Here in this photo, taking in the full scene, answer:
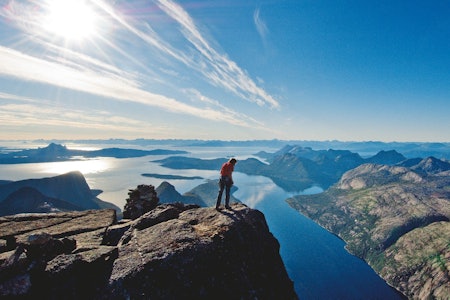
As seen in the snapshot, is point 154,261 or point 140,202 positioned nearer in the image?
point 154,261

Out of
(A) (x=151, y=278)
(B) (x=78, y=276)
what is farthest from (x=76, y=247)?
(A) (x=151, y=278)

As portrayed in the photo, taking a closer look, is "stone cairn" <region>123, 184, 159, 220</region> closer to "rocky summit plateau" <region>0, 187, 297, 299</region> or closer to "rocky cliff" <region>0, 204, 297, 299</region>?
"rocky summit plateau" <region>0, 187, 297, 299</region>

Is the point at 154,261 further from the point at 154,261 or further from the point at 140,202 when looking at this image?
the point at 140,202

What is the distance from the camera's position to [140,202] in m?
33.8

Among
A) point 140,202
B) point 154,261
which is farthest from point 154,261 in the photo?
point 140,202

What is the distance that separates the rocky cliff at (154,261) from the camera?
14336mm

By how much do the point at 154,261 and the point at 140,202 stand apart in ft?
63.0

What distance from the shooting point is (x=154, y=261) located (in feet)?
52.2

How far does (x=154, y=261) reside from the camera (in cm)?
1590

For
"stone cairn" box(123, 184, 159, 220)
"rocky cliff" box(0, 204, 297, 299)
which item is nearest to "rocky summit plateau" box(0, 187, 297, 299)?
"rocky cliff" box(0, 204, 297, 299)

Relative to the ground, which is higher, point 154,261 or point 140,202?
point 154,261

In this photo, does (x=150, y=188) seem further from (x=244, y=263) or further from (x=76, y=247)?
(x=244, y=263)

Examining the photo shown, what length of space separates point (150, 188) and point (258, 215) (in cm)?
1831

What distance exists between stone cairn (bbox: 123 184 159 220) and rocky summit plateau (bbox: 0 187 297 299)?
865 cm
